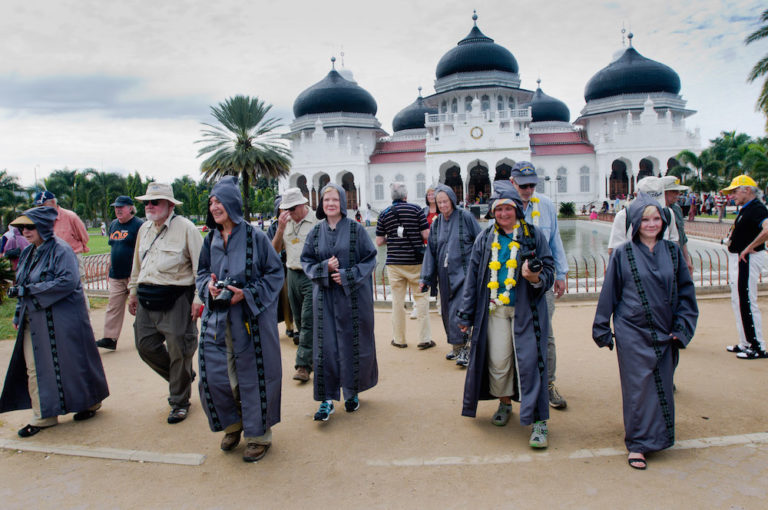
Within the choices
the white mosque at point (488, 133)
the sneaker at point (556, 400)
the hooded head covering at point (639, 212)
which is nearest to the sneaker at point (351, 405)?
the sneaker at point (556, 400)

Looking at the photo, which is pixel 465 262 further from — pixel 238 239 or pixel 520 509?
pixel 520 509

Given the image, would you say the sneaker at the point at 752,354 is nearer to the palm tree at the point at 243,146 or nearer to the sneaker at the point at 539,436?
the sneaker at the point at 539,436

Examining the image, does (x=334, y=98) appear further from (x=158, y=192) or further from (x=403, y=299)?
(x=158, y=192)

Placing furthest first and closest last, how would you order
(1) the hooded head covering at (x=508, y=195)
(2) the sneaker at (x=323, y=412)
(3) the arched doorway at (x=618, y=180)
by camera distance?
(3) the arched doorway at (x=618, y=180) < (2) the sneaker at (x=323, y=412) < (1) the hooded head covering at (x=508, y=195)

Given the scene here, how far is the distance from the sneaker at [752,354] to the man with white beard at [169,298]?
5372mm

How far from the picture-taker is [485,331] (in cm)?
365

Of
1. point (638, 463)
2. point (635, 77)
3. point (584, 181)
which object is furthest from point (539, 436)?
point (635, 77)

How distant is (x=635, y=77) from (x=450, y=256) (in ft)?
154

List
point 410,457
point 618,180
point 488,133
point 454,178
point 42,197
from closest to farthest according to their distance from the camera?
point 410,457, point 42,197, point 488,133, point 618,180, point 454,178

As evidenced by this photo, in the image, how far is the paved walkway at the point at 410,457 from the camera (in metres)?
2.83

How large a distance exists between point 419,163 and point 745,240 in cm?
3954

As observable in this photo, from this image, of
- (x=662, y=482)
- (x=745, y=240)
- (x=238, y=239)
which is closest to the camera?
(x=662, y=482)

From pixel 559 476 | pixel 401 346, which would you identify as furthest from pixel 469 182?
pixel 559 476

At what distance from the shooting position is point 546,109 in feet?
159
